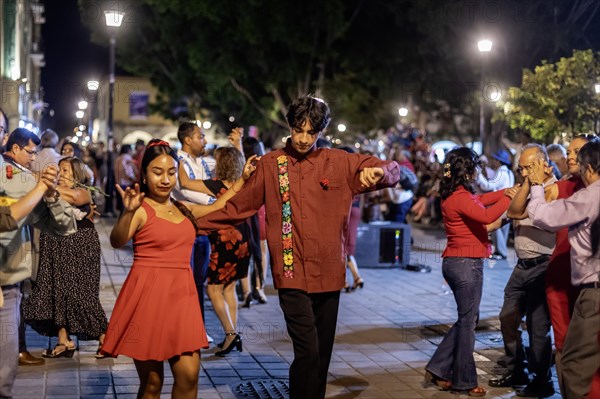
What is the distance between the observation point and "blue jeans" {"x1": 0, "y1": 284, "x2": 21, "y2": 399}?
522 cm

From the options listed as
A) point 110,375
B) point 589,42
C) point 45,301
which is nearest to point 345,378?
point 110,375

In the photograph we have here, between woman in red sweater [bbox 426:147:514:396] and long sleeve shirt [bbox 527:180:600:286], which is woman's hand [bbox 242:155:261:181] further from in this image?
woman in red sweater [bbox 426:147:514:396]

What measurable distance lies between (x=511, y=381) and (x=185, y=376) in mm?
3522

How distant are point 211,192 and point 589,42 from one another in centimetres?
2446

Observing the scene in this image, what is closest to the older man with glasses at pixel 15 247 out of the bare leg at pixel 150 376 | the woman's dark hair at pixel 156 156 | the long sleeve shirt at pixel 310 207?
the woman's dark hair at pixel 156 156

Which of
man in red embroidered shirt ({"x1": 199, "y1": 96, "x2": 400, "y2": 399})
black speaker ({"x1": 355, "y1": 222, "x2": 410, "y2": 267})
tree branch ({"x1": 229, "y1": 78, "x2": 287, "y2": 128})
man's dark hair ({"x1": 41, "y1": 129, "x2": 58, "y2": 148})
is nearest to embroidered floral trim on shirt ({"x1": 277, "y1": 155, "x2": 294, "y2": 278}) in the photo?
man in red embroidered shirt ({"x1": 199, "y1": 96, "x2": 400, "y2": 399})

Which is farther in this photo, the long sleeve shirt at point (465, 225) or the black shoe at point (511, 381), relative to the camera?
the black shoe at point (511, 381)

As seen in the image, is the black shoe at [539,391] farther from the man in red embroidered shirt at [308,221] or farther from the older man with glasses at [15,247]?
the older man with glasses at [15,247]

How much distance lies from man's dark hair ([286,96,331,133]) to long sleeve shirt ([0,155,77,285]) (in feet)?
5.02

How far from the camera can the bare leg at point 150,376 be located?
18.1ft

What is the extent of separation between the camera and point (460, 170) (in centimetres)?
765

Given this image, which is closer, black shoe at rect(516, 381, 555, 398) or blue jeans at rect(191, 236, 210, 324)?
black shoe at rect(516, 381, 555, 398)

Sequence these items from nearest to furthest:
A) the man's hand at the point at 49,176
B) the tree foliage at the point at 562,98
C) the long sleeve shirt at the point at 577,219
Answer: the man's hand at the point at 49,176 → the long sleeve shirt at the point at 577,219 → the tree foliage at the point at 562,98

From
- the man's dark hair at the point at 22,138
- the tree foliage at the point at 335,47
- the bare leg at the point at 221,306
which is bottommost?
the bare leg at the point at 221,306
